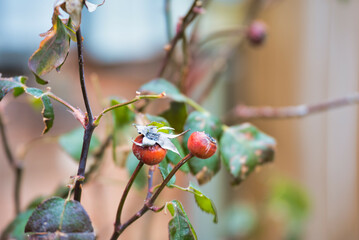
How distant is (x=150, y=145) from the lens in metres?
0.21

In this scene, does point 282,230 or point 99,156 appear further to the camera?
point 282,230

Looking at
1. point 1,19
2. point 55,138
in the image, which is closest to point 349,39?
point 55,138

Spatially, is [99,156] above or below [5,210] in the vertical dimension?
above

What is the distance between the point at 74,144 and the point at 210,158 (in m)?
0.21

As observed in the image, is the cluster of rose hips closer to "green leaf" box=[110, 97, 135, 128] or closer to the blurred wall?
"green leaf" box=[110, 97, 135, 128]

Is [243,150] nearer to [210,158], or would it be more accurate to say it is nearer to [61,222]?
[210,158]

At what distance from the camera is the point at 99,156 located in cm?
43

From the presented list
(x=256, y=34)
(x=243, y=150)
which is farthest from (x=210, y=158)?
(x=256, y=34)

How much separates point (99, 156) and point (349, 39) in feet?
3.18

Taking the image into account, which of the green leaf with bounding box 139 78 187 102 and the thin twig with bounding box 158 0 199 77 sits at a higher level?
the thin twig with bounding box 158 0 199 77

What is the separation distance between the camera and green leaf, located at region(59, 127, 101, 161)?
460 millimetres

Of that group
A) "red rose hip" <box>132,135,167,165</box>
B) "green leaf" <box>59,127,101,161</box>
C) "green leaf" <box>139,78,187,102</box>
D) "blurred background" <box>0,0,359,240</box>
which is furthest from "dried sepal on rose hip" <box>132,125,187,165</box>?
"blurred background" <box>0,0,359,240</box>

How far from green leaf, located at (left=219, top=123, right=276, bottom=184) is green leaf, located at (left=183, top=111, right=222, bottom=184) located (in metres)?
0.01

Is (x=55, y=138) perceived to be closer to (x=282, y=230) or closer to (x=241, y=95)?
(x=282, y=230)
